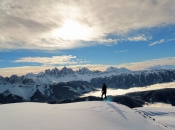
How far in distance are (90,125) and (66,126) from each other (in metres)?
2.34

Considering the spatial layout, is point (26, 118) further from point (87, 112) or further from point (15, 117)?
point (87, 112)

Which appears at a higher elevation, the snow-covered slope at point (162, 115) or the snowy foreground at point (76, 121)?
the snowy foreground at point (76, 121)

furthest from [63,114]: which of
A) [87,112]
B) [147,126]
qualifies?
[147,126]

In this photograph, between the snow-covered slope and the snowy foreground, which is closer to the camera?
the snowy foreground

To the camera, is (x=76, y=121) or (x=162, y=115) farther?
(x=162, y=115)

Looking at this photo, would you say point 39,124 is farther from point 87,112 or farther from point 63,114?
point 87,112

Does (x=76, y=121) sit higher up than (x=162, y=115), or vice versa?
(x=76, y=121)

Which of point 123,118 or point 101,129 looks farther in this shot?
point 123,118

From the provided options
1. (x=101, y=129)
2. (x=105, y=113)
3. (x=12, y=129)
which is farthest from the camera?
(x=105, y=113)

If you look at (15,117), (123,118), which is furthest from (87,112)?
(15,117)

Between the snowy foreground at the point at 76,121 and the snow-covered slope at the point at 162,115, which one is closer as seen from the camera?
the snowy foreground at the point at 76,121

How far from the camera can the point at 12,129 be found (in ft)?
53.1

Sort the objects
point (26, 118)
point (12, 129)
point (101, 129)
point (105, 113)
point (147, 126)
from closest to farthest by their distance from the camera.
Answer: point (12, 129), point (101, 129), point (26, 118), point (147, 126), point (105, 113)

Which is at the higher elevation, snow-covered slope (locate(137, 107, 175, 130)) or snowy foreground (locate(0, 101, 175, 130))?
snowy foreground (locate(0, 101, 175, 130))
